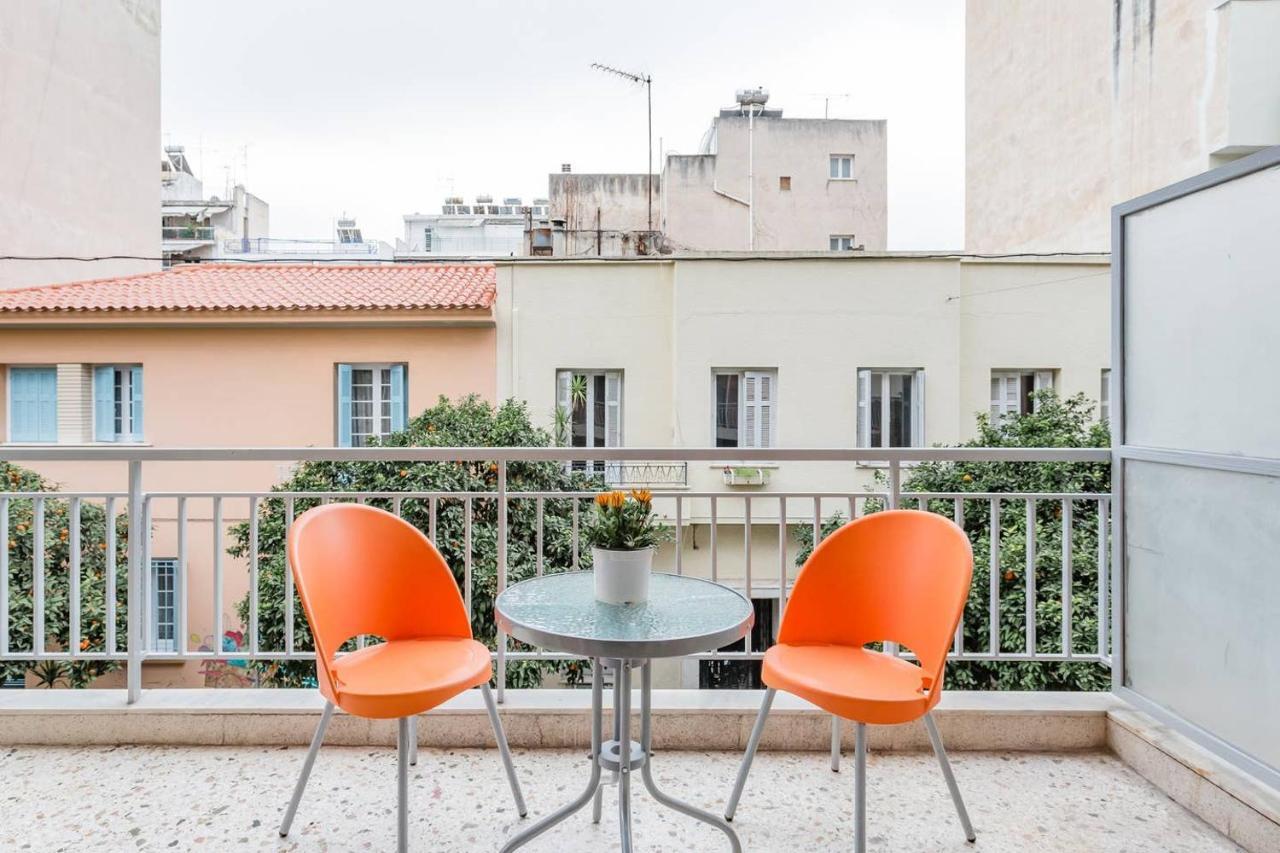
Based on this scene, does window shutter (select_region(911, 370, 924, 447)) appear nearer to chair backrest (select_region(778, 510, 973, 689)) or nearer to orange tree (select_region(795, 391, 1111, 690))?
orange tree (select_region(795, 391, 1111, 690))

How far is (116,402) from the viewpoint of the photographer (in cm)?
898

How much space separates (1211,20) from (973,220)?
174 inches

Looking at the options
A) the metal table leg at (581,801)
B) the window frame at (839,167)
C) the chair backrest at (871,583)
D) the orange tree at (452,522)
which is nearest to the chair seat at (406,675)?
the metal table leg at (581,801)

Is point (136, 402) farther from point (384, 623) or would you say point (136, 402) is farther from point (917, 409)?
point (917, 409)

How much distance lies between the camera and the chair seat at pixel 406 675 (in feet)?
5.35

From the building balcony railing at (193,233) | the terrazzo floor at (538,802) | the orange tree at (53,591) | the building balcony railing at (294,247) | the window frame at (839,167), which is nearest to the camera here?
the terrazzo floor at (538,802)

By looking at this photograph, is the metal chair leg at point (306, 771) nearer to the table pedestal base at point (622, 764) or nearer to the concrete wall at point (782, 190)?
the table pedestal base at point (622, 764)

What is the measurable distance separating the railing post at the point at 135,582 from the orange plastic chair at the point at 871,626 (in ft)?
6.35

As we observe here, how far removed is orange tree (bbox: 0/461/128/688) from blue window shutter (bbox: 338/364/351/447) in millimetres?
2863

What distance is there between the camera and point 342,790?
210 centimetres

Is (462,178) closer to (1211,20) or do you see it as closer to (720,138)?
(720,138)

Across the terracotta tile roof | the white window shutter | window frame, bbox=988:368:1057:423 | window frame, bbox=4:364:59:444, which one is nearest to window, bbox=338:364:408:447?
the terracotta tile roof

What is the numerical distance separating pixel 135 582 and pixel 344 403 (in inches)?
276

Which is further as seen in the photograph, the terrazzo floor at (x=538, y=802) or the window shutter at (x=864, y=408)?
the window shutter at (x=864, y=408)
